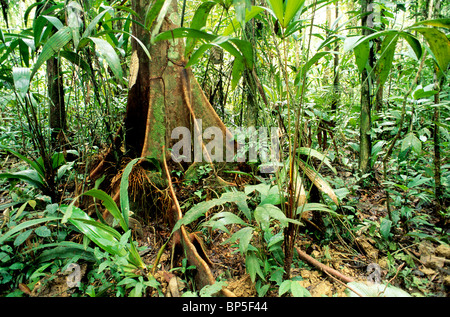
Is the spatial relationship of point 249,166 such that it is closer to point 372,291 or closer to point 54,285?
point 372,291

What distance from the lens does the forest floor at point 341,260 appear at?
1066 mm

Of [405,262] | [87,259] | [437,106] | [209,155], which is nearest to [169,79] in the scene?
[209,155]

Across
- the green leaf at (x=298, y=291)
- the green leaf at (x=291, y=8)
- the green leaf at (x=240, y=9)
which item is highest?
the green leaf at (x=291, y=8)

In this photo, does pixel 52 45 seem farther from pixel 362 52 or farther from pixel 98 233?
pixel 362 52

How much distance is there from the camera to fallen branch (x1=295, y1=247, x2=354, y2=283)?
106cm

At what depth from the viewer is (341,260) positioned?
4.06ft

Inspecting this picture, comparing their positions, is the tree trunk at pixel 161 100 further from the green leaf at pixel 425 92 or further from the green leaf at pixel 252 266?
the green leaf at pixel 425 92

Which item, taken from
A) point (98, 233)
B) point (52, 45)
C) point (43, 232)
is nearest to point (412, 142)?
point (98, 233)

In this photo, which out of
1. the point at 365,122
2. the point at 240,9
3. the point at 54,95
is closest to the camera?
the point at 240,9

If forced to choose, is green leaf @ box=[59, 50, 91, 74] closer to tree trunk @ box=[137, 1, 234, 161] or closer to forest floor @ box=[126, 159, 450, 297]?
tree trunk @ box=[137, 1, 234, 161]

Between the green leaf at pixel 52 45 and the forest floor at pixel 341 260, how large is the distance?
3.23 ft

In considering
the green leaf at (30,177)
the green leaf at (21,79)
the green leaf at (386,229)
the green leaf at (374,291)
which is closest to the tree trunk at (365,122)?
the green leaf at (386,229)

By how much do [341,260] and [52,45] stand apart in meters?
1.75

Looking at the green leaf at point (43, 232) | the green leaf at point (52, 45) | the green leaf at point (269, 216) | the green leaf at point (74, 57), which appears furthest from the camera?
the green leaf at point (74, 57)
